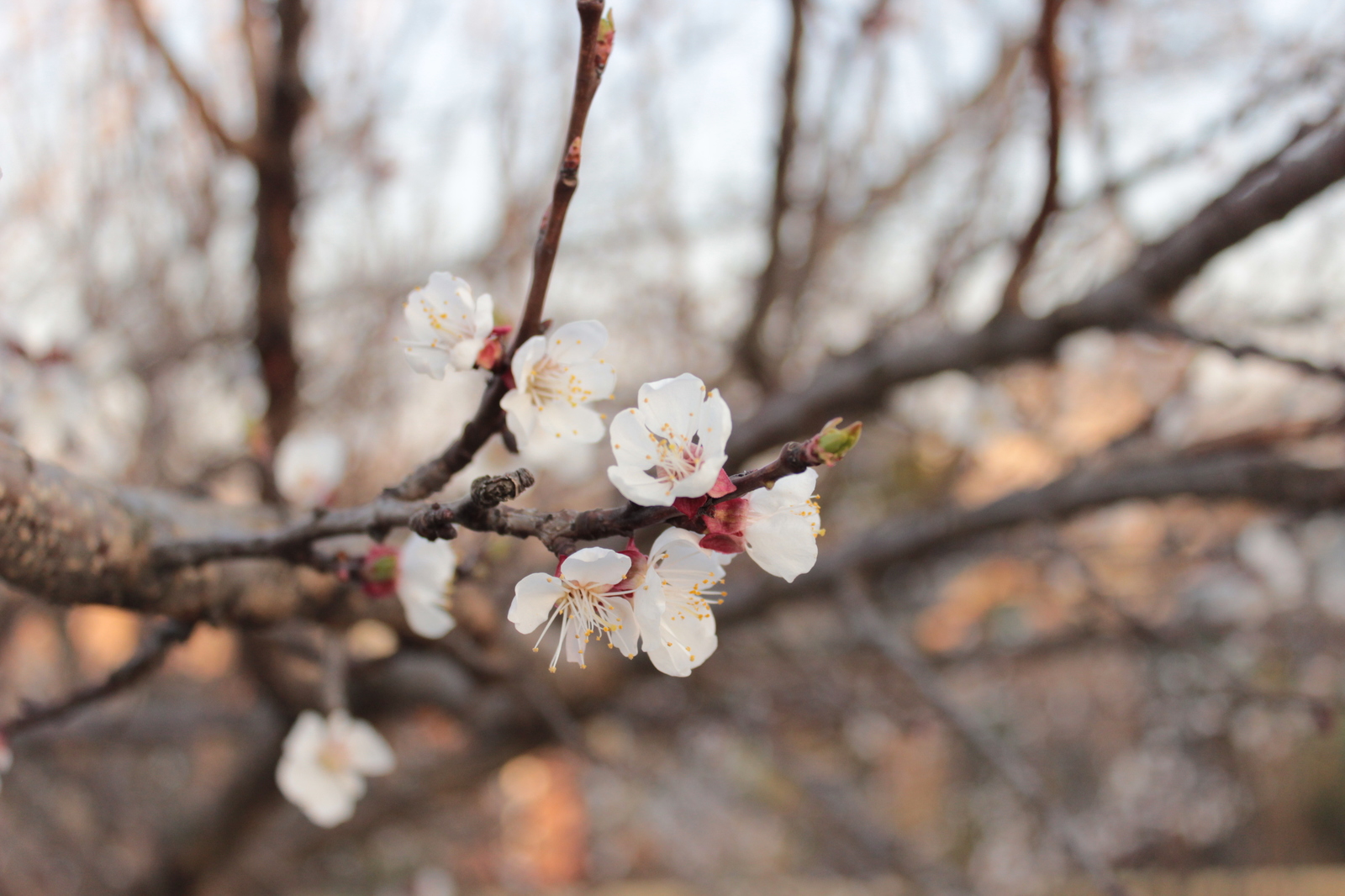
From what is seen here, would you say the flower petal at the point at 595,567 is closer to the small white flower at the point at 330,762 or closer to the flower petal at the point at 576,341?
the flower petal at the point at 576,341

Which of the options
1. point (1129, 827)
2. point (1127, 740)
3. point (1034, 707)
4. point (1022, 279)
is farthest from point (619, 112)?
point (1129, 827)

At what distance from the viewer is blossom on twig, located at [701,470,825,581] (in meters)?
0.79

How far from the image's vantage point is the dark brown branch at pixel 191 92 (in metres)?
1.96

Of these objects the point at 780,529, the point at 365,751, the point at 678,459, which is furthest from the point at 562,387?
the point at 365,751

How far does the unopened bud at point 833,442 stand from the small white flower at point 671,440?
84 millimetres

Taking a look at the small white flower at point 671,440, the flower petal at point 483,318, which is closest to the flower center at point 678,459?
the small white flower at point 671,440

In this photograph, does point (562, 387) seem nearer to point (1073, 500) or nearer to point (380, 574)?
point (380, 574)

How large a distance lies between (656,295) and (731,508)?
3598 mm

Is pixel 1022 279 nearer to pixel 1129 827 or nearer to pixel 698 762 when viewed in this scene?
pixel 698 762

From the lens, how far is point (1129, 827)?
24.4ft

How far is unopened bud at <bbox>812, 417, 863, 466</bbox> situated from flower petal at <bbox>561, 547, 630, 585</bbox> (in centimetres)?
20

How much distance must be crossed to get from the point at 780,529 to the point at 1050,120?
4.22 feet

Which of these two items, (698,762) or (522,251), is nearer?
(522,251)

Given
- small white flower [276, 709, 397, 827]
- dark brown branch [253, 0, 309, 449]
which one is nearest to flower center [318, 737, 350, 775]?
small white flower [276, 709, 397, 827]
